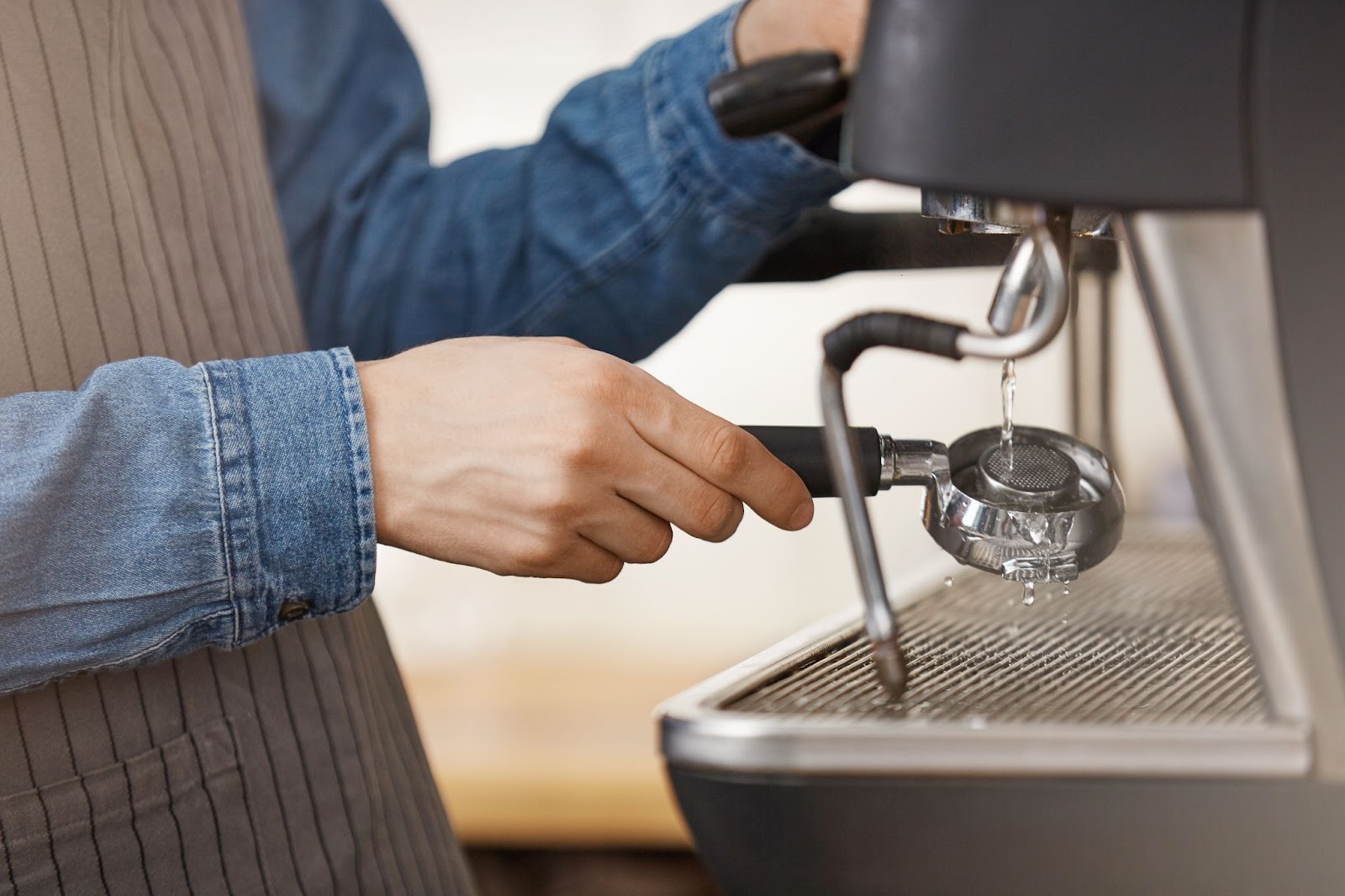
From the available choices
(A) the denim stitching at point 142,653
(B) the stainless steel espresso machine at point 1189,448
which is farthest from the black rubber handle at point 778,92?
(A) the denim stitching at point 142,653

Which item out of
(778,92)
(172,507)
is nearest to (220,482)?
(172,507)

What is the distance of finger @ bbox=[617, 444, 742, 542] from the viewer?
434 mm

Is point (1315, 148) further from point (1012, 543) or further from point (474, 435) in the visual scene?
point (474, 435)

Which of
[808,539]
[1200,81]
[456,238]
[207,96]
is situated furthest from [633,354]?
[808,539]

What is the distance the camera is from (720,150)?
61 cm

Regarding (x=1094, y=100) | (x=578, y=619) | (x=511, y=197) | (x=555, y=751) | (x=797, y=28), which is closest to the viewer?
(x=1094, y=100)

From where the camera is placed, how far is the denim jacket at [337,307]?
0.42 meters

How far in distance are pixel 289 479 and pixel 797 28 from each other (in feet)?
1.01

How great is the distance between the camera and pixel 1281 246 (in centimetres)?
32

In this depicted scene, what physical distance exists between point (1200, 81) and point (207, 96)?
0.45 metres

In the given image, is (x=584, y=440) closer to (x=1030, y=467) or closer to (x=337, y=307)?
(x=1030, y=467)

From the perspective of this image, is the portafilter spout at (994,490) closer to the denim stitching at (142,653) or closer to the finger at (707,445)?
the finger at (707,445)

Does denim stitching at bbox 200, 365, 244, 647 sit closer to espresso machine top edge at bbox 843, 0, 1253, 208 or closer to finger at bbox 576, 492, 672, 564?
finger at bbox 576, 492, 672, 564

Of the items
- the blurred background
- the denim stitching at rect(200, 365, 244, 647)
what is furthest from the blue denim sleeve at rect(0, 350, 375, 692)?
the blurred background
